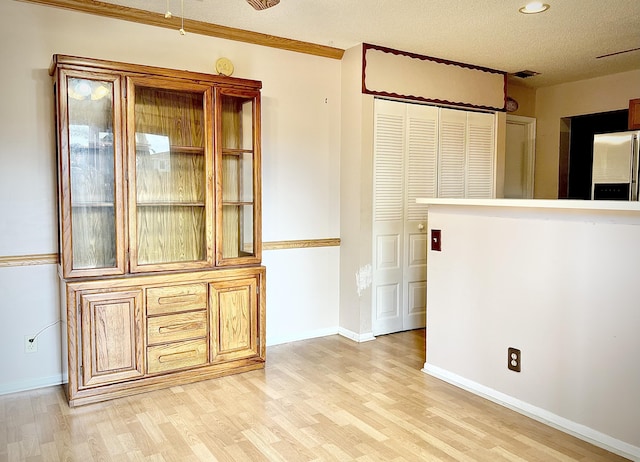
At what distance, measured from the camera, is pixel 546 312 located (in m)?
2.80

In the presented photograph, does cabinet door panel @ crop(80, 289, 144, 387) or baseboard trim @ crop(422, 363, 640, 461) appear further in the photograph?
cabinet door panel @ crop(80, 289, 144, 387)

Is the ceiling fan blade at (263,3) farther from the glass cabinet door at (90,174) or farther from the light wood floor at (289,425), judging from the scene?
the light wood floor at (289,425)

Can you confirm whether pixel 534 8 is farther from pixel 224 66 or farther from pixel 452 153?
pixel 224 66

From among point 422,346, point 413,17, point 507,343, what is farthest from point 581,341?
point 413,17

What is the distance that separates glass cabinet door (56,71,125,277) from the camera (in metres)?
2.96

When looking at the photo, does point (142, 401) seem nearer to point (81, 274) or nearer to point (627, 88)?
point (81, 274)

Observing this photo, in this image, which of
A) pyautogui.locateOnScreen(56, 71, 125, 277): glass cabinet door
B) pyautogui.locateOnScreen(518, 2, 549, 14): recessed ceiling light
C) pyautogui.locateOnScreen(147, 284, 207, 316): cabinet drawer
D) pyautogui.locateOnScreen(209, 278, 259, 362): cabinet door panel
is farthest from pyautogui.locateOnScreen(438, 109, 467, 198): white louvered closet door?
pyautogui.locateOnScreen(56, 71, 125, 277): glass cabinet door

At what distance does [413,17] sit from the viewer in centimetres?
Result: 353

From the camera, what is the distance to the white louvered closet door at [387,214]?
4.34 meters

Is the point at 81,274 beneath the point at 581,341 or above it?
above

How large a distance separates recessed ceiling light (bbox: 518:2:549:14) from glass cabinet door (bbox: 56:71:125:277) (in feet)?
8.81

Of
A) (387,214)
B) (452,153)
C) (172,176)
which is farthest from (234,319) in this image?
(452,153)

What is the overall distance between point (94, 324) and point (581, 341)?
2763 millimetres

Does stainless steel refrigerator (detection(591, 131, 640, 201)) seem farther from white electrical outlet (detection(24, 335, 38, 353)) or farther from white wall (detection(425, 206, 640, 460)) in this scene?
white electrical outlet (detection(24, 335, 38, 353))
